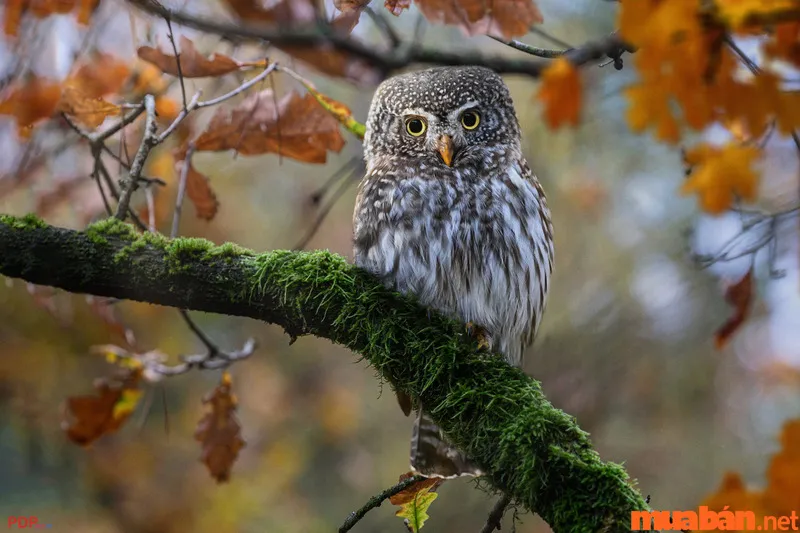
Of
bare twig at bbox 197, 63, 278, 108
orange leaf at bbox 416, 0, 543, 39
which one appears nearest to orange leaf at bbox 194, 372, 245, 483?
bare twig at bbox 197, 63, 278, 108

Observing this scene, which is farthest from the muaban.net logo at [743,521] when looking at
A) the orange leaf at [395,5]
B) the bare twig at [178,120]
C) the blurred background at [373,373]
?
the blurred background at [373,373]

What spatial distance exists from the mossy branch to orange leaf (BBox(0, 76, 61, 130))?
0.39 metres

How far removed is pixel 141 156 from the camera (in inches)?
89.5

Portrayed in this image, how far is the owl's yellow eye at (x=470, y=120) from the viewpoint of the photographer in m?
2.70

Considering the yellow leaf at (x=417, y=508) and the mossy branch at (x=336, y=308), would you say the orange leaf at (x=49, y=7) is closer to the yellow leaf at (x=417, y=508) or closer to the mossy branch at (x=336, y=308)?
the mossy branch at (x=336, y=308)

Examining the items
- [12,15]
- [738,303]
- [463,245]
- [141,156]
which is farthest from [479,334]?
[12,15]

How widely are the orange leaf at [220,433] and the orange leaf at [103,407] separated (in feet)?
0.96

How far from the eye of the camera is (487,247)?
8.28 feet

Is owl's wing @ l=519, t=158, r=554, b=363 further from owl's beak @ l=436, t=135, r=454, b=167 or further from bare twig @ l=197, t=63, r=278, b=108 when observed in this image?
bare twig @ l=197, t=63, r=278, b=108

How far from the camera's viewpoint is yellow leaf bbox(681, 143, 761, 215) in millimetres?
895

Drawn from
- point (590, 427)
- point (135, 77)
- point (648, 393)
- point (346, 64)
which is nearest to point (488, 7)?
point (346, 64)

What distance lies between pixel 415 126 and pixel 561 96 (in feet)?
6.08

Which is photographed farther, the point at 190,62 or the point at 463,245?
the point at 463,245

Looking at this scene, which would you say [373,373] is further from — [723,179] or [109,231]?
[723,179]
